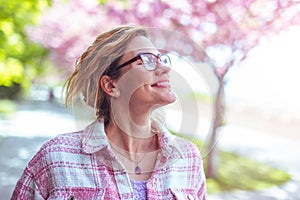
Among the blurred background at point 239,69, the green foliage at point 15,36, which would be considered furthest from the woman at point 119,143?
the green foliage at point 15,36

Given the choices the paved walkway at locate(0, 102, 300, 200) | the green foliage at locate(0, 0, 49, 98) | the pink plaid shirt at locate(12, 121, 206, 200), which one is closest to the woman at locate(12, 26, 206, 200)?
the pink plaid shirt at locate(12, 121, 206, 200)

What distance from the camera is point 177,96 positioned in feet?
2.68

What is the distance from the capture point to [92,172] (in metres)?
0.84

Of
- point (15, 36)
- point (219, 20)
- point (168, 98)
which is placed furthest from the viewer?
point (15, 36)

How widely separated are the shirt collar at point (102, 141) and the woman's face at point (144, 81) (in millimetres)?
81

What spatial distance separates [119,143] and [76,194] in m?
0.13

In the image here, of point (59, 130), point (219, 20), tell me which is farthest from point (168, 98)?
point (59, 130)

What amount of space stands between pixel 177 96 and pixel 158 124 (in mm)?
107

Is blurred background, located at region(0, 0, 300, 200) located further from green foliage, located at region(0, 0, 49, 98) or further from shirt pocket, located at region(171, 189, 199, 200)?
shirt pocket, located at region(171, 189, 199, 200)

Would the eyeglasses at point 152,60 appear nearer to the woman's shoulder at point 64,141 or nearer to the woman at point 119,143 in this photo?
the woman at point 119,143

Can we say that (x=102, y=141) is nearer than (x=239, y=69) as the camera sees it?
Yes

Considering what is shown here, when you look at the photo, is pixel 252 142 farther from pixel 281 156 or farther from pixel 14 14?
pixel 14 14

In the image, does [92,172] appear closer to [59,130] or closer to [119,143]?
[119,143]

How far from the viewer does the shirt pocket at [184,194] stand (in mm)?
854
